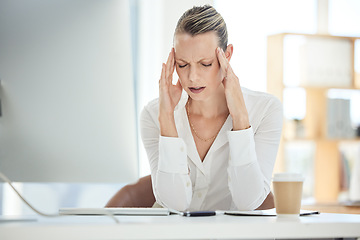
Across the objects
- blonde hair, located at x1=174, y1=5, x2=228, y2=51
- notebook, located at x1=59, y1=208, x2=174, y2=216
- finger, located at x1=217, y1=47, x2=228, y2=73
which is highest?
blonde hair, located at x1=174, y1=5, x2=228, y2=51

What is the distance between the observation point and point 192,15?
1815mm

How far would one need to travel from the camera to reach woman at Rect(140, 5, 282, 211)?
5.17 ft

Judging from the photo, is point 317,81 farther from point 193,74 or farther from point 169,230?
point 169,230

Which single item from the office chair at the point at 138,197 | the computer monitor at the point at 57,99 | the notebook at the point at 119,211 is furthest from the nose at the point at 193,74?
the computer monitor at the point at 57,99

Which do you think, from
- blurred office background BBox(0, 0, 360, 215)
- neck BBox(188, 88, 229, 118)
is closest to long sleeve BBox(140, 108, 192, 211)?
neck BBox(188, 88, 229, 118)

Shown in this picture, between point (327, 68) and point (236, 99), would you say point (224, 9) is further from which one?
point (236, 99)

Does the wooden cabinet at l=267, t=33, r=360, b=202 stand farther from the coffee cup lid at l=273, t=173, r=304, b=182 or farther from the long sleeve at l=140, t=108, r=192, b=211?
the coffee cup lid at l=273, t=173, r=304, b=182

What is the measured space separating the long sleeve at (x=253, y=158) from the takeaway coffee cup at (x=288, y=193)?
0.28 metres

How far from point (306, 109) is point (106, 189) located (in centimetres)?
189

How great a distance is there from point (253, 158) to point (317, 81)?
295cm

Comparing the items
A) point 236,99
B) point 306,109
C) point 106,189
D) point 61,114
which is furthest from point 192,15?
point 306,109

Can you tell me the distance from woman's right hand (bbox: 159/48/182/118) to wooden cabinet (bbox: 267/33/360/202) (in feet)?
8.17

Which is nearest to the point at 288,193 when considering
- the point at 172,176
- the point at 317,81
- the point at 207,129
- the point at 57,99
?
the point at 172,176

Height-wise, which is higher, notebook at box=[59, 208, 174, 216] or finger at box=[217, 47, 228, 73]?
finger at box=[217, 47, 228, 73]
